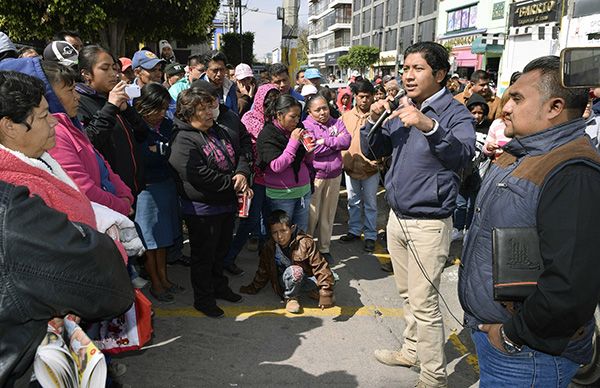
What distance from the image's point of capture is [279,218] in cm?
410

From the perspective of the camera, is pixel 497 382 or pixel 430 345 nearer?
pixel 497 382

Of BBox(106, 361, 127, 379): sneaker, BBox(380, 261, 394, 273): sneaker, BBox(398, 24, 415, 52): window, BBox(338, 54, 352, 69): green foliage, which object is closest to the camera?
BBox(106, 361, 127, 379): sneaker

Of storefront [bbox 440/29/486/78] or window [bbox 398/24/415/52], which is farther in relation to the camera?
window [bbox 398/24/415/52]

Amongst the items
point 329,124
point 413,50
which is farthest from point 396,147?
point 329,124

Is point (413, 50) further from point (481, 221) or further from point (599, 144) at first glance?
point (599, 144)

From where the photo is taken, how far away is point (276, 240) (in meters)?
4.08

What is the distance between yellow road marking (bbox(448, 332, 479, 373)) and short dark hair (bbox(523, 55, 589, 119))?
219cm

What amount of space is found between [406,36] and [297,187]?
4222cm

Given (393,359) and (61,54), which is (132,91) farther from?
(393,359)

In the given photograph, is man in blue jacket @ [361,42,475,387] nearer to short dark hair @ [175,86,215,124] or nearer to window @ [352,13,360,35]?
short dark hair @ [175,86,215,124]

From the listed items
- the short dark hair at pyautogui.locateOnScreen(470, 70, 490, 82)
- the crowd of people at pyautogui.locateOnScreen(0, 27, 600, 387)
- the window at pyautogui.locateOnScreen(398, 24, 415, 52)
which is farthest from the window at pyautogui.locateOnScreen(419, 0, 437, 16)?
the crowd of people at pyautogui.locateOnScreen(0, 27, 600, 387)

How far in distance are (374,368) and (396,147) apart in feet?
5.17

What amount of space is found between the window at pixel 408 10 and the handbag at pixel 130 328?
43.5 m

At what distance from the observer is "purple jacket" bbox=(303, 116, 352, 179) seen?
4.71m
